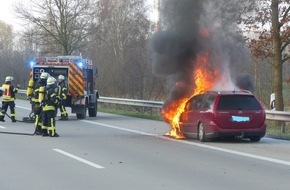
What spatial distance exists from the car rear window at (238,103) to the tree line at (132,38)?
144 inches

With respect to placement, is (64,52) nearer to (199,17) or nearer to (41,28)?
(41,28)

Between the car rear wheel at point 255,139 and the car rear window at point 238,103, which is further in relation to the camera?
the car rear wheel at point 255,139

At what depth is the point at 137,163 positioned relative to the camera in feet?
36.2

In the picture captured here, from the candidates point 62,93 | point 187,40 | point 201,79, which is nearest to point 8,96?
point 62,93

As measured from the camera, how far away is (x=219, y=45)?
1823 cm

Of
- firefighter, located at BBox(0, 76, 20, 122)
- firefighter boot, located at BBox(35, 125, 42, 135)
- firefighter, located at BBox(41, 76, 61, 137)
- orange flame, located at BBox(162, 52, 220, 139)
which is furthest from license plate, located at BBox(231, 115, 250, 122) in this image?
firefighter, located at BBox(0, 76, 20, 122)

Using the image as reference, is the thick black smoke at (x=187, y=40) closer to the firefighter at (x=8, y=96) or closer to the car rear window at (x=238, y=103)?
the car rear window at (x=238, y=103)

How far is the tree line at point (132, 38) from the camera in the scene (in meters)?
19.4

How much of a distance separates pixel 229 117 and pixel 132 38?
3179cm

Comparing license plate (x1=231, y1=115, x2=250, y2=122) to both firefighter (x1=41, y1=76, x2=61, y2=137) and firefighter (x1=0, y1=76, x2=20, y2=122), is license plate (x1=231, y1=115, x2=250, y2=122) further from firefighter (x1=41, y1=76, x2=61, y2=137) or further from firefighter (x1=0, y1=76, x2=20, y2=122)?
firefighter (x1=0, y1=76, x2=20, y2=122)

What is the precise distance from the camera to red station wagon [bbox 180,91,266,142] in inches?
574

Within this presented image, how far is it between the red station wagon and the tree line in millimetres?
3643

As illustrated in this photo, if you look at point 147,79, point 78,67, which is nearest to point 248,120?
point 78,67

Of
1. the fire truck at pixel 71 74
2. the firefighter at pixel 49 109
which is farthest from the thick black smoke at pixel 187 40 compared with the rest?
the fire truck at pixel 71 74
